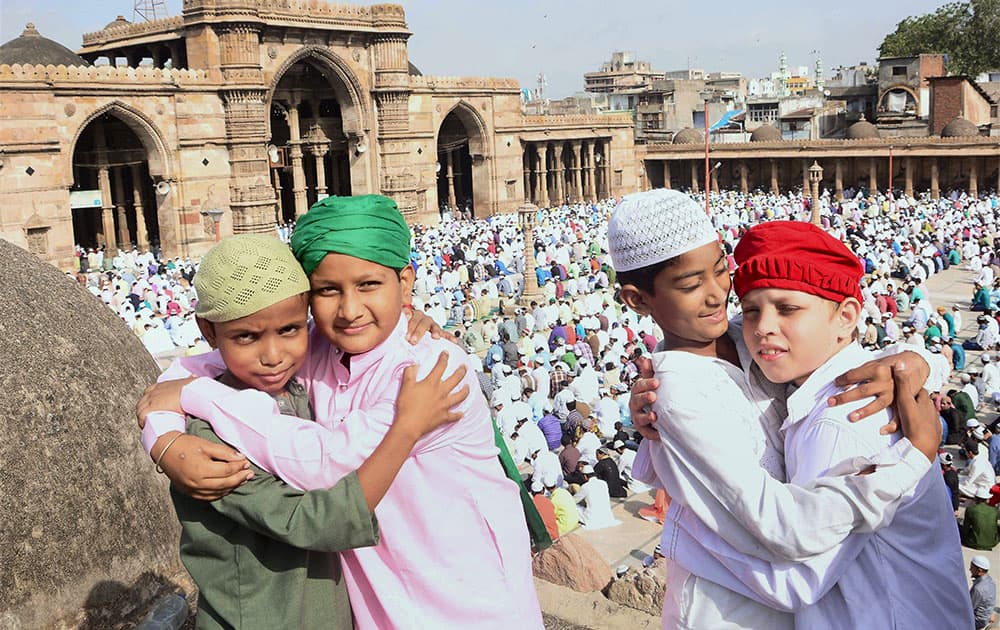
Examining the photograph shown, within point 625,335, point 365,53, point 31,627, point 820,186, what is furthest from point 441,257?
point 820,186

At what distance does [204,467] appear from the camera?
185 centimetres

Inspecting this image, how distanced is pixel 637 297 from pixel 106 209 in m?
27.3

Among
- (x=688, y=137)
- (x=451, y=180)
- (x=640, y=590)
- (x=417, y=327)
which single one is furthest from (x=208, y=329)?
(x=688, y=137)

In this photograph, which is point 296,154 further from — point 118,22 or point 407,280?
point 407,280

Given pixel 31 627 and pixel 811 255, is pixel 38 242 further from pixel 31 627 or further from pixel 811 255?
pixel 811 255

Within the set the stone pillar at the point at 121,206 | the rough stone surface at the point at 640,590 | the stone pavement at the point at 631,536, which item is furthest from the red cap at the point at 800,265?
the stone pillar at the point at 121,206

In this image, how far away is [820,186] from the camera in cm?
3984

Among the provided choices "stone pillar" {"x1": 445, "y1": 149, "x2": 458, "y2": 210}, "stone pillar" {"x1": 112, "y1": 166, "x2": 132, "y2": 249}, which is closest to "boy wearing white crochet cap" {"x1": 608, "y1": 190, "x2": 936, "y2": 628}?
"stone pillar" {"x1": 112, "y1": 166, "x2": 132, "y2": 249}

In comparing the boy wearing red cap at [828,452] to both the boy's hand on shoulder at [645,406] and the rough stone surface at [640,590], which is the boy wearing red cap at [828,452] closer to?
the boy's hand on shoulder at [645,406]

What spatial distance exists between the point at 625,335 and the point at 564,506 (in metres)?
6.44

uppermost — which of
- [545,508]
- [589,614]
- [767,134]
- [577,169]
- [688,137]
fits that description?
[688,137]

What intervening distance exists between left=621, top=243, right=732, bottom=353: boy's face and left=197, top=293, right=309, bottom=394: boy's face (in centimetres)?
81

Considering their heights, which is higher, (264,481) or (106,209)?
(106,209)

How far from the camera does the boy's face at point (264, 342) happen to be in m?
1.99
